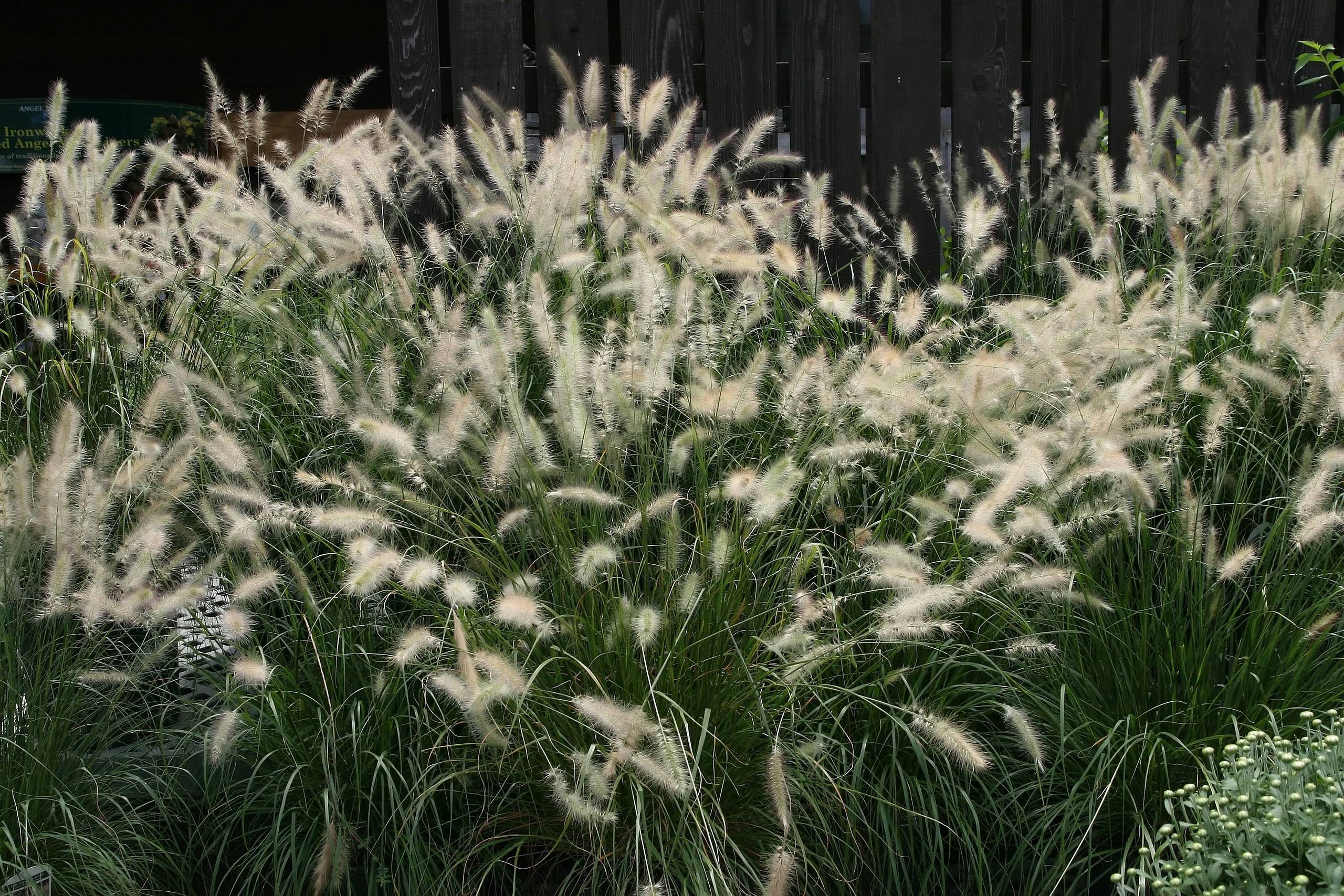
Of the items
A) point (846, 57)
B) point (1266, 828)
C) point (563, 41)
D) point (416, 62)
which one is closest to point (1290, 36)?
point (846, 57)

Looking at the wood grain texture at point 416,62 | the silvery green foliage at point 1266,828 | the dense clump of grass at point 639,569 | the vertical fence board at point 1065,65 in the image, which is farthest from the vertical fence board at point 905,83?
the silvery green foliage at point 1266,828

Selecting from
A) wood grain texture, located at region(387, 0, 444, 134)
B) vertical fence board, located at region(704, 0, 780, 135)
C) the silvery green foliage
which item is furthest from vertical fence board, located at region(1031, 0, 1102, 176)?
the silvery green foliage

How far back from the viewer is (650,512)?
7.63 ft

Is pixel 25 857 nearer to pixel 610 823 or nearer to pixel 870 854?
pixel 610 823

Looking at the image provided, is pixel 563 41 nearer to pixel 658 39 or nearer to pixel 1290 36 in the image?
pixel 658 39

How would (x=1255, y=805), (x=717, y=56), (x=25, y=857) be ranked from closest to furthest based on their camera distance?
(x=1255, y=805), (x=25, y=857), (x=717, y=56)

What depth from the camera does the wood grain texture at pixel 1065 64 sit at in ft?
14.5

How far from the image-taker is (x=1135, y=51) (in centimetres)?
446

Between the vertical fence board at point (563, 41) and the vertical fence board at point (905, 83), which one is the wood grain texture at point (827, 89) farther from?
the vertical fence board at point (563, 41)

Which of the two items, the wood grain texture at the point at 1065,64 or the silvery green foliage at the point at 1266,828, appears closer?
the silvery green foliage at the point at 1266,828

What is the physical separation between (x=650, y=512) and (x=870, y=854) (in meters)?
0.78

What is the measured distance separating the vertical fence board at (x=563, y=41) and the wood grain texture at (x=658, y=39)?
90 millimetres

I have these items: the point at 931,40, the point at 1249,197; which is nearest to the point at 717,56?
the point at 931,40

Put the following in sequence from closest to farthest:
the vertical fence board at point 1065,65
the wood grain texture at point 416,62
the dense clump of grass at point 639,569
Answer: the dense clump of grass at point 639,569 → the wood grain texture at point 416,62 → the vertical fence board at point 1065,65
